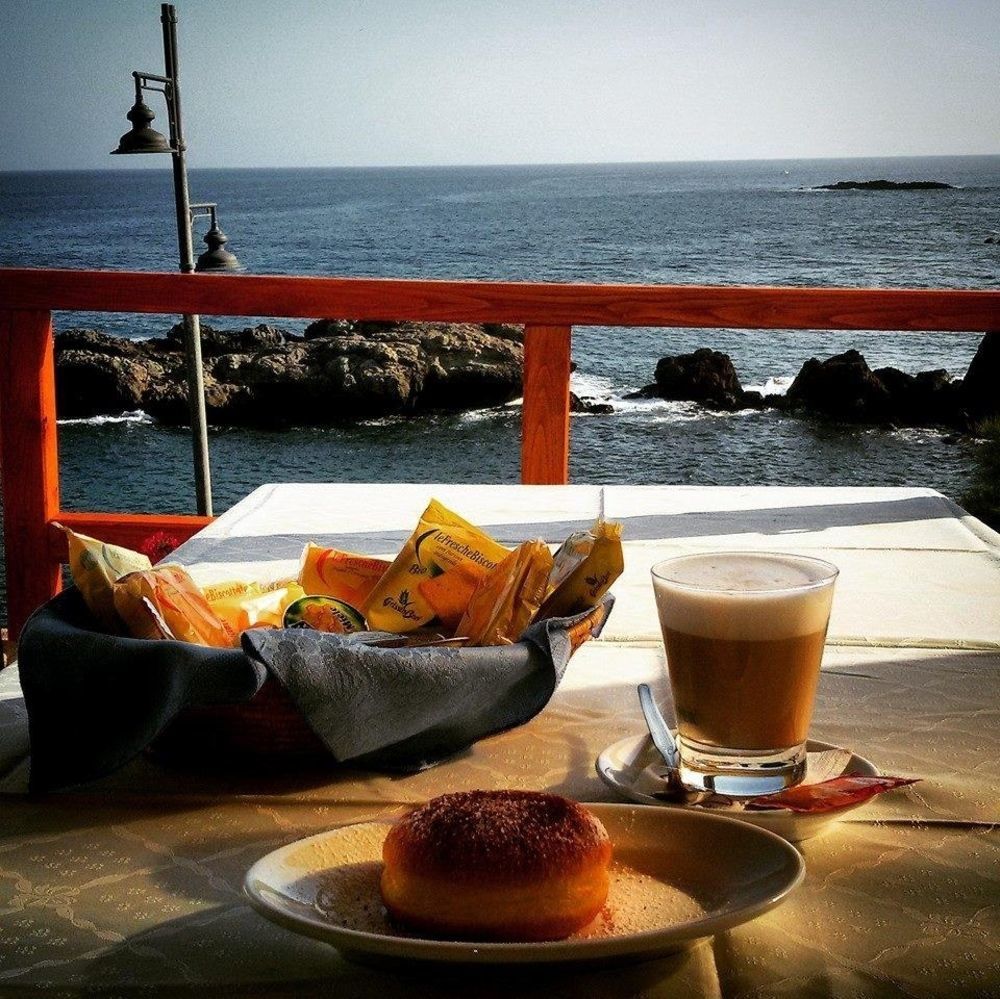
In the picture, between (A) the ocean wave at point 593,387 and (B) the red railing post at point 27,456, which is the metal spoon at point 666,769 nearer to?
(B) the red railing post at point 27,456

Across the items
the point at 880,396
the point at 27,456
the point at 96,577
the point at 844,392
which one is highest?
Result: the point at 96,577

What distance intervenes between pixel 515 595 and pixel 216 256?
726 cm

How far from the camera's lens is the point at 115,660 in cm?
59

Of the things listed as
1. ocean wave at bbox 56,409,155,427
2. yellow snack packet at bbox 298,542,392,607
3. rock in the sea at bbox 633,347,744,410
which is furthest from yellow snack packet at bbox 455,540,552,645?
rock in the sea at bbox 633,347,744,410

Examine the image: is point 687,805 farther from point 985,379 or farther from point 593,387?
point 593,387

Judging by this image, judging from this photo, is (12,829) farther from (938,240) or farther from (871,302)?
(938,240)

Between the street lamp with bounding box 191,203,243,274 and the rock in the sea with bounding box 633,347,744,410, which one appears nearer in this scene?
the street lamp with bounding box 191,203,243,274

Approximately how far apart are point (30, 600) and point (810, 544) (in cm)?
165

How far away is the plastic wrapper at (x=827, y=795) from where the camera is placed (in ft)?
1.80

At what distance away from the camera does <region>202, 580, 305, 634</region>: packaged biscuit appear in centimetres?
71

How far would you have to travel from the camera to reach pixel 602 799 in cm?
62

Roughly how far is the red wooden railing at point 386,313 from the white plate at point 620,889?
1.70 m

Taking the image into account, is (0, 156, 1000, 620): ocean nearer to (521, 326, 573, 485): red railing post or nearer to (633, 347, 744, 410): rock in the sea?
(633, 347, 744, 410): rock in the sea

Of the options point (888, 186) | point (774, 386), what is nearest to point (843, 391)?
point (774, 386)
